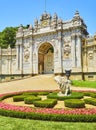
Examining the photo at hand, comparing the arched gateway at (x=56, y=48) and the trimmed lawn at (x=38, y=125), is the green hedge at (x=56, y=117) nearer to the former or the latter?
the trimmed lawn at (x=38, y=125)

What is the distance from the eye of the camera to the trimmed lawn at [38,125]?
8.05 metres

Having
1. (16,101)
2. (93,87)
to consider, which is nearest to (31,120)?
(16,101)

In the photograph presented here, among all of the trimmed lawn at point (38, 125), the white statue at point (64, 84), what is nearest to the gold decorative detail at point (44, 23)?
the white statue at point (64, 84)

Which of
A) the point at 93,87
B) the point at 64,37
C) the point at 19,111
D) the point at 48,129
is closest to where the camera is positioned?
the point at 48,129

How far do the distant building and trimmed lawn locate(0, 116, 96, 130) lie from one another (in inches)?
891

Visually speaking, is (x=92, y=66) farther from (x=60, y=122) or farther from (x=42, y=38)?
(x=60, y=122)

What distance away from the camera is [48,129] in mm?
7926

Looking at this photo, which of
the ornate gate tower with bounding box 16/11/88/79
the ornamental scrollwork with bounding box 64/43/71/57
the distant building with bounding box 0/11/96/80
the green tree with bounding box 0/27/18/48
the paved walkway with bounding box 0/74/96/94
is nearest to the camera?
the paved walkway with bounding box 0/74/96/94

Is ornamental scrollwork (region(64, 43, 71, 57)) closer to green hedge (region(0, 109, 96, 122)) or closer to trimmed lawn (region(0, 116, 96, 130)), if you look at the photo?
green hedge (region(0, 109, 96, 122))

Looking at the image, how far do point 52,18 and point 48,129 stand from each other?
95.9 ft

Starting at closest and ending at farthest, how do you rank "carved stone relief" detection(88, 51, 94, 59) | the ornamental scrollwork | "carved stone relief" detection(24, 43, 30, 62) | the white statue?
the white statue → "carved stone relief" detection(88, 51, 94, 59) → the ornamental scrollwork → "carved stone relief" detection(24, 43, 30, 62)

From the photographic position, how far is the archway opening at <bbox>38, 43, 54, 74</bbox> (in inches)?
1484

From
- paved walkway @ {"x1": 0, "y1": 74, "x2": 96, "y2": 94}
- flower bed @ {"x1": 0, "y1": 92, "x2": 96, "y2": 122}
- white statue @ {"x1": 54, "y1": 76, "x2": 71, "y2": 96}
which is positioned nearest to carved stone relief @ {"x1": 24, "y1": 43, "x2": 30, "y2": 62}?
paved walkway @ {"x1": 0, "y1": 74, "x2": 96, "y2": 94}

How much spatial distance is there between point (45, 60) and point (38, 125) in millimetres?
30505
